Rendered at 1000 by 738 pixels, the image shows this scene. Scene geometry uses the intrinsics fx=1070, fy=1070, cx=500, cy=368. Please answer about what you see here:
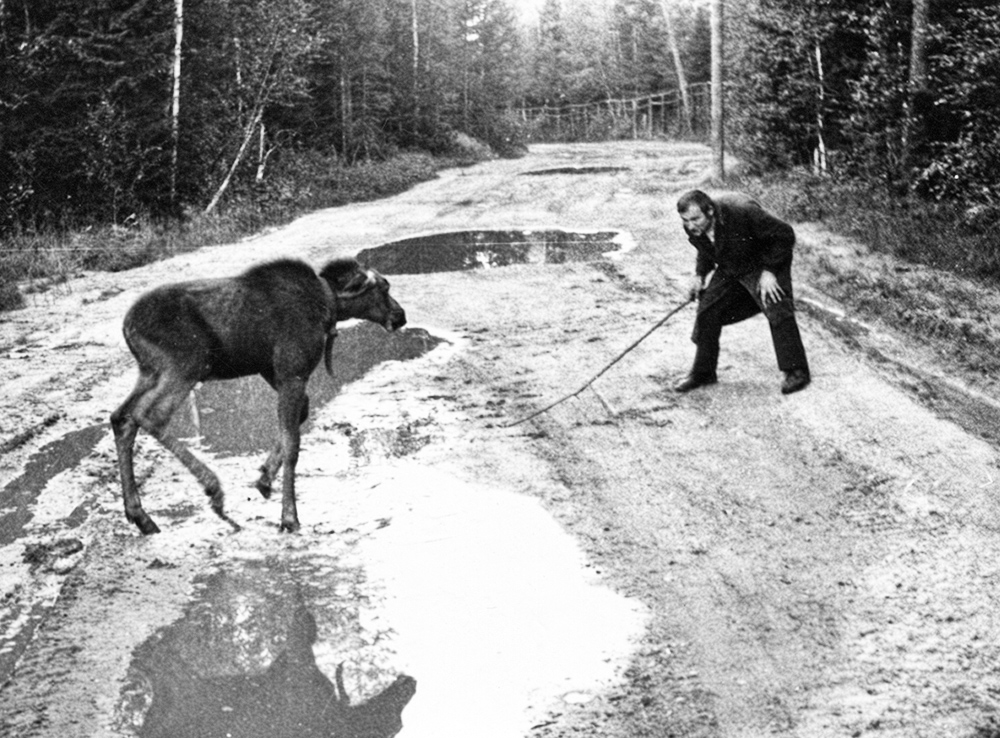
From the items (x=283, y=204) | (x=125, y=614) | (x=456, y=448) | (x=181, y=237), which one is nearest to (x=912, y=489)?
(x=456, y=448)

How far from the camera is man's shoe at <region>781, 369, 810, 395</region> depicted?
802 centimetres

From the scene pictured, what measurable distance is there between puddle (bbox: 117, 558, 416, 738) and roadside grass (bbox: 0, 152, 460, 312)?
8.14m

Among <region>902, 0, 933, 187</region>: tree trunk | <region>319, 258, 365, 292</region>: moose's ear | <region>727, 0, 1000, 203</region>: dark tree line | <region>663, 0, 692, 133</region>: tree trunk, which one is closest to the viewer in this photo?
<region>319, 258, 365, 292</region>: moose's ear

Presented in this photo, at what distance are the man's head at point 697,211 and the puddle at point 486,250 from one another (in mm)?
6002

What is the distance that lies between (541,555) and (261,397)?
3.58 meters

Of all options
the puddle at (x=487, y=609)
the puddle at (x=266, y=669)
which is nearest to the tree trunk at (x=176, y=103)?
the puddle at (x=487, y=609)

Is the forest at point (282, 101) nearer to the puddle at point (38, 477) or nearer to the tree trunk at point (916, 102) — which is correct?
the tree trunk at point (916, 102)

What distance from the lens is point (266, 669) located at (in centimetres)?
432

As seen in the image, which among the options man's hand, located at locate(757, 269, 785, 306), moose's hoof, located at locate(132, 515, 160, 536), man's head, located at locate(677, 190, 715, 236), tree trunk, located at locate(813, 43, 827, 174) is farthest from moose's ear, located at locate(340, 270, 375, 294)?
tree trunk, located at locate(813, 43, 827, 174)

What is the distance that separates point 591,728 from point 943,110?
45.9ft

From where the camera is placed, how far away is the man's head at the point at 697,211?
7877 millimetres

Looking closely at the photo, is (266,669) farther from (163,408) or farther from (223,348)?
(223,348)

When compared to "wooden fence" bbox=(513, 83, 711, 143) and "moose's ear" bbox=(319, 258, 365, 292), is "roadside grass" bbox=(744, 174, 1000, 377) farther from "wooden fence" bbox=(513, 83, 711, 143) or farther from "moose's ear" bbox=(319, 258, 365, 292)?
"wooden fence" bbox=(513, 83, 711, 143)

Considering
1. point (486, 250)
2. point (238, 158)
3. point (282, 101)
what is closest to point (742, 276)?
point (486, 250)
